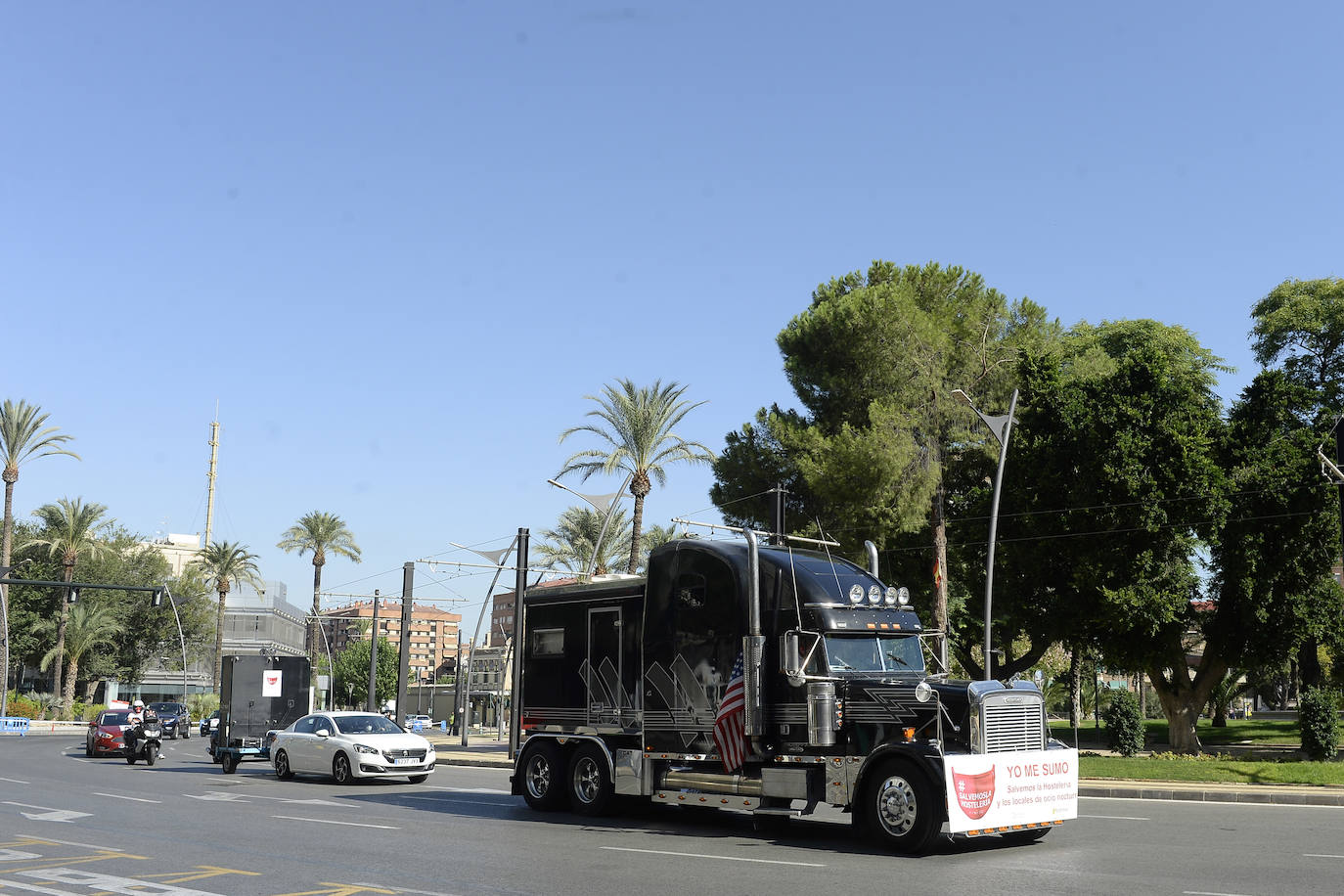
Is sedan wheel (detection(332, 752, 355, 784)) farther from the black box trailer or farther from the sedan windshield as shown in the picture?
the black box trailer

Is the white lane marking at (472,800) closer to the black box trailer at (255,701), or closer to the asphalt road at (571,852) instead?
the asphalt road at (571,852)

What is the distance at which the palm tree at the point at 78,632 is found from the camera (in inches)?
3135

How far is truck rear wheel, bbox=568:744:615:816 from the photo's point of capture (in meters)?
16.4

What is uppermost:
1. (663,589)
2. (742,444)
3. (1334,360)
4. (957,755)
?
(1334,360)

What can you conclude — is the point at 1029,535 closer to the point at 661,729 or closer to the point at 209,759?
the point at 661,729

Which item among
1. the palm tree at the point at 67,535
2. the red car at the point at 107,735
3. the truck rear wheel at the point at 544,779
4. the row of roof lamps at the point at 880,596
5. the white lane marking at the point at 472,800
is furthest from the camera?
the palm tree at the point at 67,535

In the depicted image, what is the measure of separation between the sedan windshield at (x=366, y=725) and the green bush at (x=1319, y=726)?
23.0 meters

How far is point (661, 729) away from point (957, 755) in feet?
15.3

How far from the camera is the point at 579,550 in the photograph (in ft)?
203

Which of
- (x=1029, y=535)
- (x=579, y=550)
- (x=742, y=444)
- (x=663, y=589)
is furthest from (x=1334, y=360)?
→ (x=663, y=589)

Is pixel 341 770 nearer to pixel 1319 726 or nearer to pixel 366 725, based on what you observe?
pixel 366 725

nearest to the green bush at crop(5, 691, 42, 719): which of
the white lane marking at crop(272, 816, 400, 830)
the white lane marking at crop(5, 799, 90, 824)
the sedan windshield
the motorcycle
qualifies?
the motorcycle

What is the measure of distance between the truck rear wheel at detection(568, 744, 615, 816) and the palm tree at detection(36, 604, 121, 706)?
72.4 m

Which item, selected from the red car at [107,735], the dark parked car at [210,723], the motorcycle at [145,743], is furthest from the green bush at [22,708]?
the motorcycle at [145,743]
